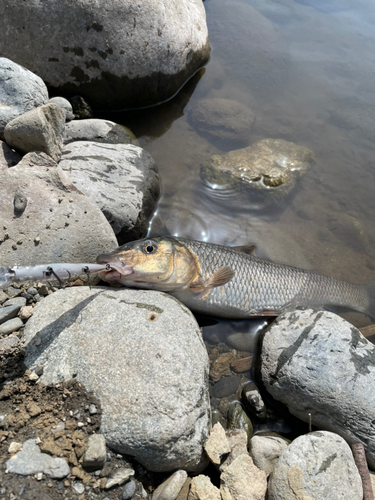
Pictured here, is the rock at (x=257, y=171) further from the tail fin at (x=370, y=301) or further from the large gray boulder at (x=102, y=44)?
the tail fin at (x=370, y=301)

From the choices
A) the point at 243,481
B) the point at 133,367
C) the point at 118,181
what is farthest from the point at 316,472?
the point at 118,181

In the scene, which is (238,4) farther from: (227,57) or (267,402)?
(267,402)

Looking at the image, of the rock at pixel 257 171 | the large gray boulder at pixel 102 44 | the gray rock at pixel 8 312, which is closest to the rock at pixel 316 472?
the gray rock at pixel 8 312

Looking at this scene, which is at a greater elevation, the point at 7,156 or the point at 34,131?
the point at 34,131

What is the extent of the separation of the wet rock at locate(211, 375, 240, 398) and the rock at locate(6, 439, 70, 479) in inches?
76.9

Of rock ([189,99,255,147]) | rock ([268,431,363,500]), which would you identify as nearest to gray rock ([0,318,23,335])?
rock ([268,431,363,500])

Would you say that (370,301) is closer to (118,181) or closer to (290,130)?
(118,181)

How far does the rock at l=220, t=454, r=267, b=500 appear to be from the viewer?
2738 millimetres

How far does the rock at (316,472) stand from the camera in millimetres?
2736

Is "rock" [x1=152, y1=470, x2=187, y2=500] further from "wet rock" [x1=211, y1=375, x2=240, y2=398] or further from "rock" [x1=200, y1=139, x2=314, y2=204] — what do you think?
"rock" [x1=200, y1=139, x2=314, y2=204]

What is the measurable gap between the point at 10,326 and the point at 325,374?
3.04 metres

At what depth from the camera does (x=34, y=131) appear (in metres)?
4.01

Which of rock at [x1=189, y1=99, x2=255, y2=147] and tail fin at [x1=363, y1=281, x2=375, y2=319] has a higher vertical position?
rock at [x1=189, y1=99, x2=255, y2=147]

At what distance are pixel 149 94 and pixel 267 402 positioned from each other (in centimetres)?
613
